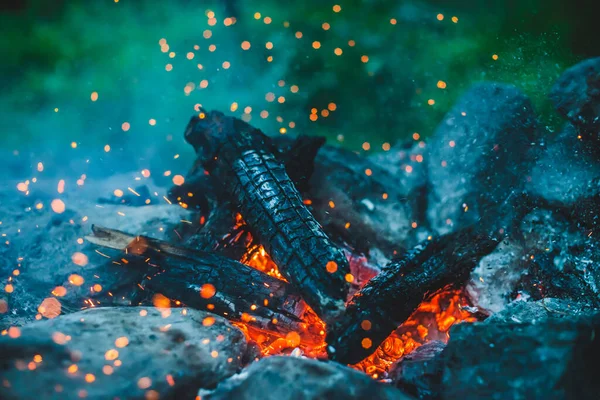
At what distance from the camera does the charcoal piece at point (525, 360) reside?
7.58ft

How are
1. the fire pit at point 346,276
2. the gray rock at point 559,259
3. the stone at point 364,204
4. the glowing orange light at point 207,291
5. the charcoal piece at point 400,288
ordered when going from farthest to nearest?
the stone at point 364,204
the gray rock at point 559,259
the glowing orange light at point 207,291
the charcoal piece at point 400,288
the fire pit at point 346,276

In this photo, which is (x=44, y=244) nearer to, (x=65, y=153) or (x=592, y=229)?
(x=65, y=153)

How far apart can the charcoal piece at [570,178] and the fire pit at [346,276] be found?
0.02m

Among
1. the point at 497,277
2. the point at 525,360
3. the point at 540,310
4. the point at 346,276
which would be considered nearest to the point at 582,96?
the point at 497,277

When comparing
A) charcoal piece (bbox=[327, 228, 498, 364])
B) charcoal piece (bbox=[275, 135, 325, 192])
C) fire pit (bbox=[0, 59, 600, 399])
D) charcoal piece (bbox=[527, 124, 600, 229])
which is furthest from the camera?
charcoal piece (bbox=[275, 135, 325, 192])

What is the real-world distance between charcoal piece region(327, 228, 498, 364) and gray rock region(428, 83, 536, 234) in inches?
21.4

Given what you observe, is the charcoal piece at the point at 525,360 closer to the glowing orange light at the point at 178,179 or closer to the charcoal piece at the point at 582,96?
the charcoal piece at the point at 582,96

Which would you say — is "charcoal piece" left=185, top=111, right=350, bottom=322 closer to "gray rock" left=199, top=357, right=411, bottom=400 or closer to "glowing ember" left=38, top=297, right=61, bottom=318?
"gray rock" left=199, top=357, right=411, bottom=400

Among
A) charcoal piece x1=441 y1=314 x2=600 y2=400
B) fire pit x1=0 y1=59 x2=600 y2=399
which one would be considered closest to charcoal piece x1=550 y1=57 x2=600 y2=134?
fire pit x1=0 y1=59 x2=600 y2=399

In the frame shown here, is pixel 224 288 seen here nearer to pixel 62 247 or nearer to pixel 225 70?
pixel 62 247

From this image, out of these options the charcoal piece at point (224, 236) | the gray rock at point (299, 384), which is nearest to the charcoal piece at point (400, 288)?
the gray rock at point (299, 384)

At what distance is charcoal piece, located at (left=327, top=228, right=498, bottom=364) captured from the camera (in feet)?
9.82

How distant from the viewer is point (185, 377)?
257cm

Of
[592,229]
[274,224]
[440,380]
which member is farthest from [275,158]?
[592,229]
